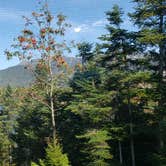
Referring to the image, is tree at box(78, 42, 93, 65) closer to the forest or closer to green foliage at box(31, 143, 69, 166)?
the forest

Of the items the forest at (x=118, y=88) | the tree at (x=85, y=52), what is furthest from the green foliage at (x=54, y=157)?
the tree at (x=85, y=52)

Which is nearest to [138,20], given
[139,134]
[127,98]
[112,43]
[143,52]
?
[143,52]

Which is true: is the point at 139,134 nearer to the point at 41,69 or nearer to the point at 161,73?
the point at 161,73

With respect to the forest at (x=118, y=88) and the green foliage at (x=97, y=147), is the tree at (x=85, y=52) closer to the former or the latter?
the forest at (x=118, y=88)

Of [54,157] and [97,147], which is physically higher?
[54,157]

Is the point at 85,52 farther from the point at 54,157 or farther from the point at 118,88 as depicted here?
the point at 54,157

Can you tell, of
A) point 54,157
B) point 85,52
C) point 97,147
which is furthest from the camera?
point 85,52

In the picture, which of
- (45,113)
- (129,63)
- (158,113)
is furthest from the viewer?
(45,113)

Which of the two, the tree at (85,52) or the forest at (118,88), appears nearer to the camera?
the forest at (118,88)

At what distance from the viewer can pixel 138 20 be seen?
32625 mm


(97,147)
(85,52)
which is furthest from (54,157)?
(85,52)

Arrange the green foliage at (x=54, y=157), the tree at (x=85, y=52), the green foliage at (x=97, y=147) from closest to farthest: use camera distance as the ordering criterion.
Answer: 1. the green foliage at (x=54, y=157)
2. the green foliage at (x=97, y=147)
3. the tree at (x=85, y=52)

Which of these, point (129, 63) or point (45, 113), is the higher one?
point (129, 63)

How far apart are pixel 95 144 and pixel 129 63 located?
327 inches
